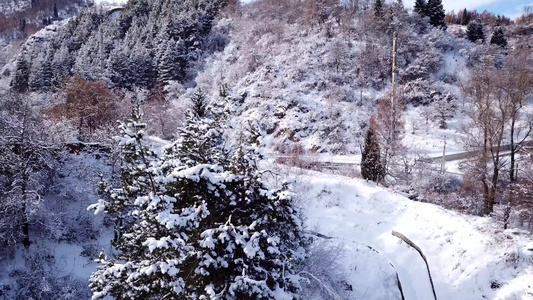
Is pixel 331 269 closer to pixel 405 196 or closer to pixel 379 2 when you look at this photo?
pixel 405 196

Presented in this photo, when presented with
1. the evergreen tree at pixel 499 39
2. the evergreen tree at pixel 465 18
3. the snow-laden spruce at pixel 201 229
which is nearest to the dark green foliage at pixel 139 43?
the snow-laden spruce at pixel 201 229

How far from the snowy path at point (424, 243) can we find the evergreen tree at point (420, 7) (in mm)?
35360

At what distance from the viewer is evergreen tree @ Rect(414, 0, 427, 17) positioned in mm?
43594

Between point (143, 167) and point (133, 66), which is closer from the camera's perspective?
point (143, 167)

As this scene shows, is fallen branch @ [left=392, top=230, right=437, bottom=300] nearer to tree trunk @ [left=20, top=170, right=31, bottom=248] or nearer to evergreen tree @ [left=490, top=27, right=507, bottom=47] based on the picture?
tree trunk @ [left=20, top=170, right=31, bottom=248]

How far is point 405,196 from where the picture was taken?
667 inches

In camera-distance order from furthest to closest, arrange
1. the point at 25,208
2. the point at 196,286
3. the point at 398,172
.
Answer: the point at 398,172 → the point at 25,208 → the point at 196,286

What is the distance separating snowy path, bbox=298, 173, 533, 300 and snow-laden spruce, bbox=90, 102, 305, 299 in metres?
6.41

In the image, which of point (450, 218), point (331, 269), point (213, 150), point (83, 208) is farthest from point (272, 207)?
point (83, 208)

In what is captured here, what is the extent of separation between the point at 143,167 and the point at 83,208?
10996mm

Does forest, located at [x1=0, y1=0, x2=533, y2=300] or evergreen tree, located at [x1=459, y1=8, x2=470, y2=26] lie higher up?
evergreen tree, located at [x1=459, y1=8, x2=470, y2=26]

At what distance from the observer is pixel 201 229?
Result: 6.47 metres

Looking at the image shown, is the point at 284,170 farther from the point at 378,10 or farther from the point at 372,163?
the point at 378,10

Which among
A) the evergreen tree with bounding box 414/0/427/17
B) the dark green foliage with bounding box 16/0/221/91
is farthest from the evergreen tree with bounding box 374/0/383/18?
the dark green foliage with bounding box 16/0/221/91
